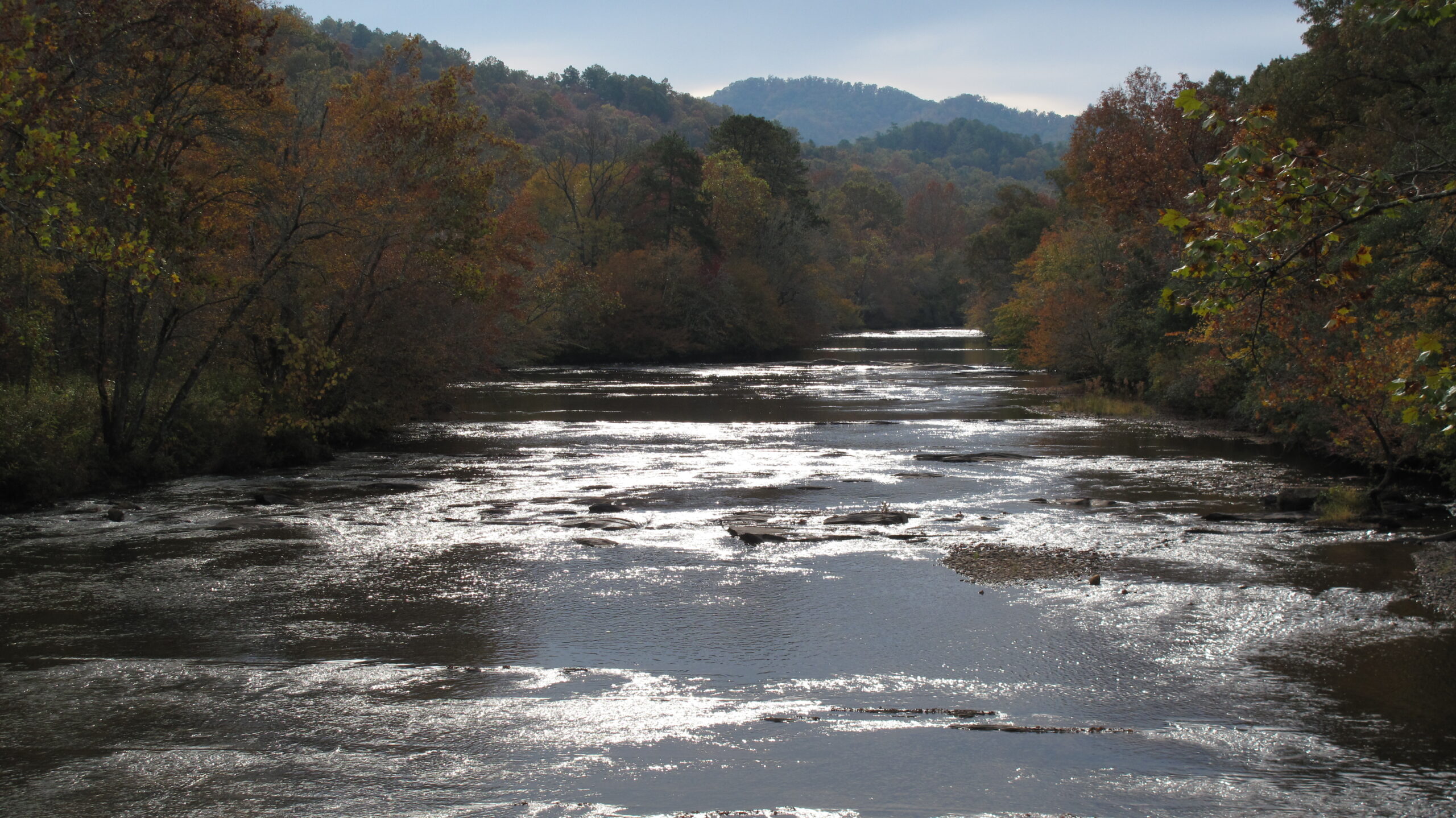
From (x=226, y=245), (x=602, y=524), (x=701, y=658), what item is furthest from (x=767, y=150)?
(x=701, y=658)

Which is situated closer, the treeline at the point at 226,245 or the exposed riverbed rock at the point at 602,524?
the treeline at the point at 226,245

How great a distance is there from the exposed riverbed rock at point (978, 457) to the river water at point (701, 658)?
3.22 meters

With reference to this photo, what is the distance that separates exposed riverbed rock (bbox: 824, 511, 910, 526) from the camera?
1855 cm

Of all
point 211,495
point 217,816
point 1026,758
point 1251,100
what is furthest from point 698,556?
point 1251,100

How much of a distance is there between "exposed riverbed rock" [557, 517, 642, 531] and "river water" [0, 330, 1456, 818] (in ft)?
1.11

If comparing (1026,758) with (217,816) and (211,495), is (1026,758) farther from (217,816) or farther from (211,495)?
(211,495)

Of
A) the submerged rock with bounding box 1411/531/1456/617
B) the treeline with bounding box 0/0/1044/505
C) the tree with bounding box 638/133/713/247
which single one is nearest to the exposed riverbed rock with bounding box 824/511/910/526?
the submerged rock with bounding box 1411/531/1456/617

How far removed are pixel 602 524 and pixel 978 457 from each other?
1145cm

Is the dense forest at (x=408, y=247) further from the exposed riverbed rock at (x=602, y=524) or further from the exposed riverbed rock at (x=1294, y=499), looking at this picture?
the exposed riverbed rock at (x=602, y=524)

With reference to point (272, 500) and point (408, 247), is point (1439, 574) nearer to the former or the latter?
point (272, 500)

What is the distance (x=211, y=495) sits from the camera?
21062 mm

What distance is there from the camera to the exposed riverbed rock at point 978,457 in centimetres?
2608

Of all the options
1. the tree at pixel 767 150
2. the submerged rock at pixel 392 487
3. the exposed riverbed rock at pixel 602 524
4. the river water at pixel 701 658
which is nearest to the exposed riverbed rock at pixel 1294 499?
the river water at pixel 701 658

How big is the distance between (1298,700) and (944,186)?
17470 centimetres
